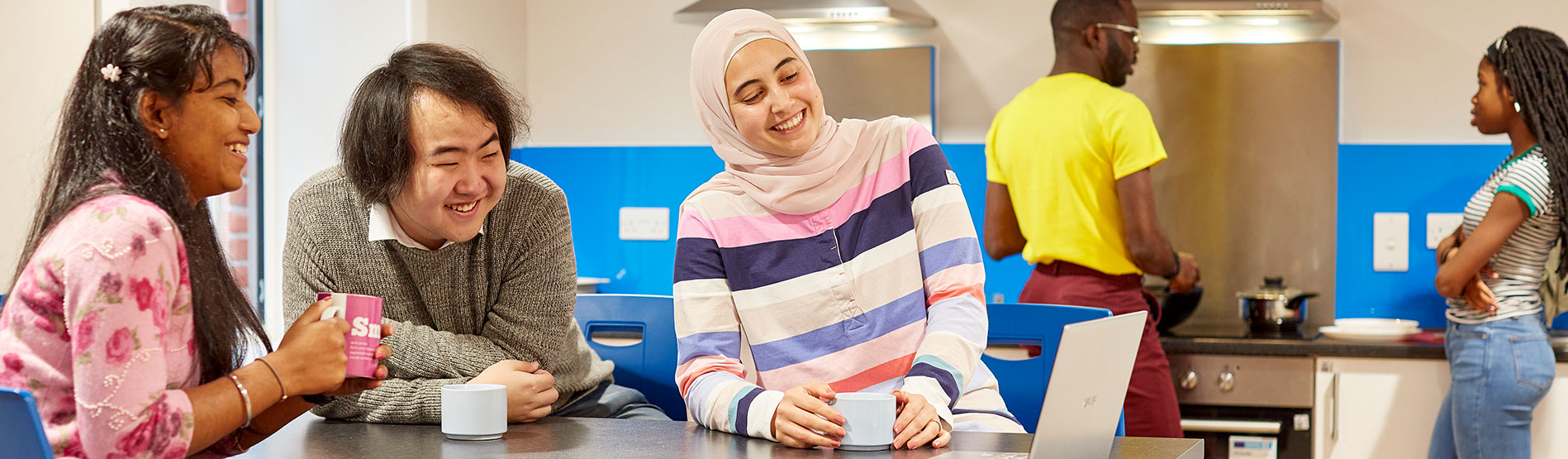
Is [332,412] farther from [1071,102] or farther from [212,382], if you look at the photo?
[1071,102]

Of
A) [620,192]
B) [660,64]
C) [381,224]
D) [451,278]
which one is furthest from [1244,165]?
[381,224]

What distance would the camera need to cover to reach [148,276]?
48.3 inches

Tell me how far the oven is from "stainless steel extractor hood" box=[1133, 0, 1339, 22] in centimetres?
99

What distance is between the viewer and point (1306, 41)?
3.78 meters

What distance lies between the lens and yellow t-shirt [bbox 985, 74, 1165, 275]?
3.10m

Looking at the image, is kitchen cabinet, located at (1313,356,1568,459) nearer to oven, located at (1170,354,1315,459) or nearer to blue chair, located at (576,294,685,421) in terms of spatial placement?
oven, located at (1170,354,1315,459)

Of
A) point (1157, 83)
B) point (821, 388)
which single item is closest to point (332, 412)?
point (821, 388)

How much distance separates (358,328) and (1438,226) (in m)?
3.36

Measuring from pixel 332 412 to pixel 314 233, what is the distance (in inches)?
11.1

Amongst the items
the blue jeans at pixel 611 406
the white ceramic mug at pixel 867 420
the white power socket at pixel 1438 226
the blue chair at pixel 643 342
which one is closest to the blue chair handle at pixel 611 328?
the blue chair at pixel 643 342

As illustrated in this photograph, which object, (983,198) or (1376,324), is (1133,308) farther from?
(983,198)

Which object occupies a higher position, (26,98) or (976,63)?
(976,63)

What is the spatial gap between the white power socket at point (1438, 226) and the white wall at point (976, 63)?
225 mm

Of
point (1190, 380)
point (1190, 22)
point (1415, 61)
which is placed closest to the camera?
point (1190, 380)
